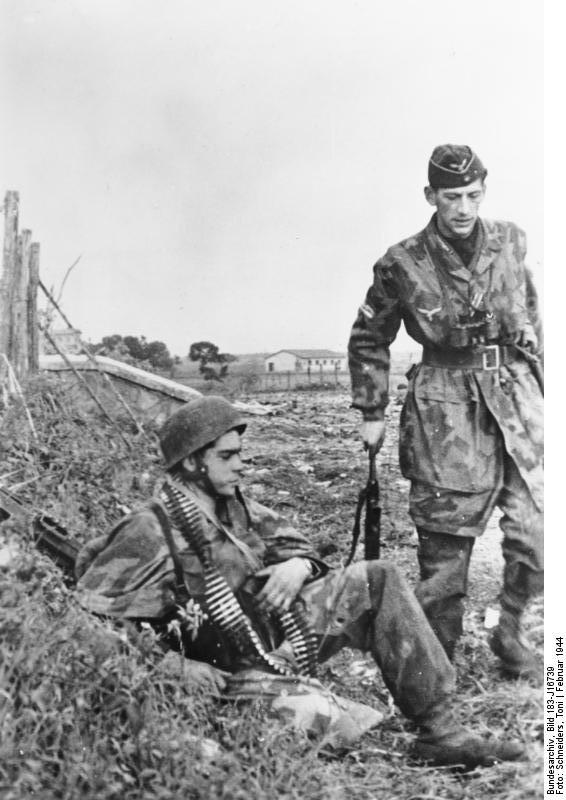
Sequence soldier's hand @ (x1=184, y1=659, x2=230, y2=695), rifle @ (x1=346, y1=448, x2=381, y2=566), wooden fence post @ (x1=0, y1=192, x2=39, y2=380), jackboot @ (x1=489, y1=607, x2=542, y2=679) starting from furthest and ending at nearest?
wooden fence post @ (x1=0, y1=192, x2=39, y2=380) < rifle @ (x1=346, y1=448, x2=381, y2=566) < jackboot @ (x1=489, y1=607, x2=542, y2=679) < soldier's hand @ (x1=184, y1=659, x2=230, y2=695)

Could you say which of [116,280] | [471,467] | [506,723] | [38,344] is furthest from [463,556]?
[38,344]

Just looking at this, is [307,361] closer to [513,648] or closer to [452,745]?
[513,648]

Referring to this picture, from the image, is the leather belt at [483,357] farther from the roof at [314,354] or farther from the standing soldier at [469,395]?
the roof at [314,354]

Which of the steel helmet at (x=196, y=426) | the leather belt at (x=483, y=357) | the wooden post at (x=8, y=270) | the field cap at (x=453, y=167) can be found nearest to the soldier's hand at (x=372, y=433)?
the leather belt at (x=483, y=357)

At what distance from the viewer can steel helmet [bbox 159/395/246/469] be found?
4391 mm

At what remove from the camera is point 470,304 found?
16.6ft

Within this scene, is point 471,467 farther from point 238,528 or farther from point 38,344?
point 38,344

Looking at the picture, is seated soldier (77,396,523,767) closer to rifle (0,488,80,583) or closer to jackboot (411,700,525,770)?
jackboot (411,700,525,770)

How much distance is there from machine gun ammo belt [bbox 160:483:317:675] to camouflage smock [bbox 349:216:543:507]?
4.09 ft

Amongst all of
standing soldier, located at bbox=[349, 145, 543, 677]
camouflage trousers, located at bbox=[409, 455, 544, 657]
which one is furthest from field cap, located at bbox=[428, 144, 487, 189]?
camouflage trousers, located at bbox=[409, 455, 544, 657]

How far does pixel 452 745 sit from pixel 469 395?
5.93ft

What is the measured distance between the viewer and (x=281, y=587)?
14.1 feet

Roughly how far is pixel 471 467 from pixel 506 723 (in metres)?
1.28

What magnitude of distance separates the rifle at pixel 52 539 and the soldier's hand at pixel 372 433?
1.63m
